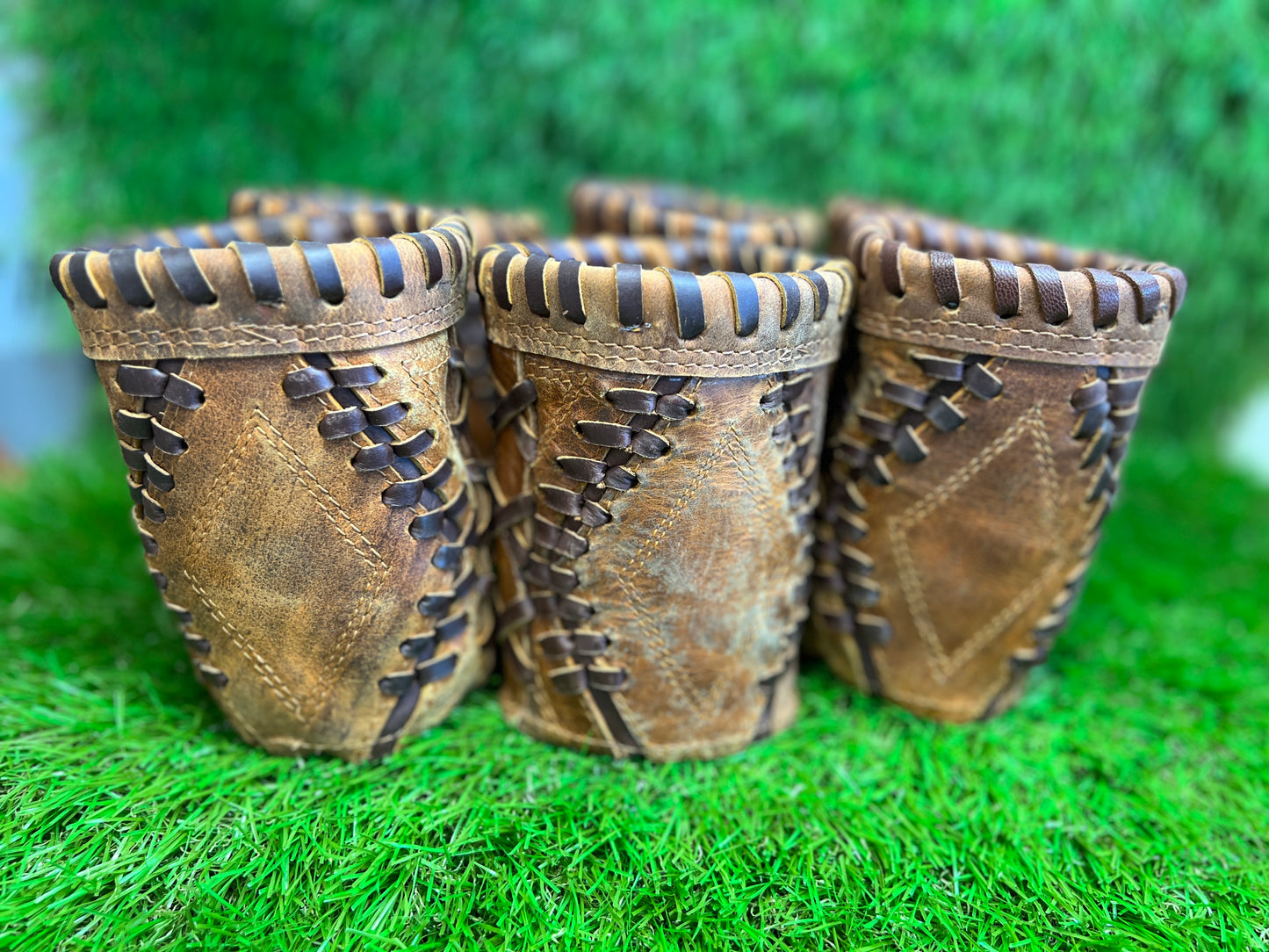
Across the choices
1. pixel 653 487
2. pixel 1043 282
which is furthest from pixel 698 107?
pixel 653 487

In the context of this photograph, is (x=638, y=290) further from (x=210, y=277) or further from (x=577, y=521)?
(x=210, y=277)

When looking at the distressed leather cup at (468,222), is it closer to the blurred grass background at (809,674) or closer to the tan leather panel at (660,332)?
the tan leather panel at (660,332)

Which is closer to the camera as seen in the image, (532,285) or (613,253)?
(532,285)

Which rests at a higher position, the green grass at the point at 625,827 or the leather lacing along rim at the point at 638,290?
the leather lacing along rim at the point at 638,290

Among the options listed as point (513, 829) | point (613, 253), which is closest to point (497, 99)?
point (613, 253)

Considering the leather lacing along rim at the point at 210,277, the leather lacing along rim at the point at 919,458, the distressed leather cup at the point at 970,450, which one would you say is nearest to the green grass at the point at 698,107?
the distressed leather cup at the point at 970,450

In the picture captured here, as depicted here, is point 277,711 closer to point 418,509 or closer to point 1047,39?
point 418,509
